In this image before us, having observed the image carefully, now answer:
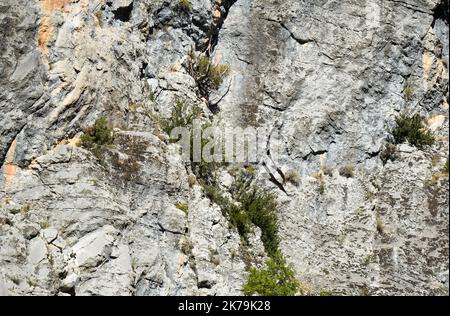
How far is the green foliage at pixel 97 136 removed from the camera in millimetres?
13758

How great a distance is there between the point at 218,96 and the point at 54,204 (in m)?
5.89

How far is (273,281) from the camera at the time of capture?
46.3ft

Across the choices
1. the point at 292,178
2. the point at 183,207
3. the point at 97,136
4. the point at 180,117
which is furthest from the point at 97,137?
the point at 292,178

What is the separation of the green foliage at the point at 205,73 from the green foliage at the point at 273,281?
473 cm

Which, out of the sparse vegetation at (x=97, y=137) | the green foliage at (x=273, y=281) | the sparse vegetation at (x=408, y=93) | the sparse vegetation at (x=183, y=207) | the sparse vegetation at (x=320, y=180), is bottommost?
the green foliage at (x=273, y=281)

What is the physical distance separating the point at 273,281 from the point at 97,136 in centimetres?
458

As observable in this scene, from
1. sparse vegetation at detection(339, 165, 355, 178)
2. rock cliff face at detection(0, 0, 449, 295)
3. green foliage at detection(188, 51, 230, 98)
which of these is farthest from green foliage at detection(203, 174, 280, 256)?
green foliage at detection(188, 51, 230, 98)

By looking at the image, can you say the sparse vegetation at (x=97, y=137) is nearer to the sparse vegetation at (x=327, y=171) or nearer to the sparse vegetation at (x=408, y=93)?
the sparse vegetation at (x=327, y=171)

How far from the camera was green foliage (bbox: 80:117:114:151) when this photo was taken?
1376 cm

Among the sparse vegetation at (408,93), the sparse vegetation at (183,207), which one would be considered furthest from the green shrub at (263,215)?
the sparse vegetation at (408,93)

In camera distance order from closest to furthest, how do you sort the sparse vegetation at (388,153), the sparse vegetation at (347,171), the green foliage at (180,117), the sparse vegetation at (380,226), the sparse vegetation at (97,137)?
the sparse vegetation at (97,137)
the green foliage at (180,117)
the sparse vegetation at (380,226)
the sparse vegetation at (347,171)
the sparse vegetation at (388,153)

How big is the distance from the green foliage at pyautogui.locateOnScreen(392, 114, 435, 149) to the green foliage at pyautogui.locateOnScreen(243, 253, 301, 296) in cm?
490

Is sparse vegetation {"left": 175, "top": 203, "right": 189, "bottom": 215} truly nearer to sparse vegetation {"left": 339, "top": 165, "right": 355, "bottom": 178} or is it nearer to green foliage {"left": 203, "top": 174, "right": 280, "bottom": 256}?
green foliage {"left": 203, "top": 174, "right": 280, "bottom": 256}

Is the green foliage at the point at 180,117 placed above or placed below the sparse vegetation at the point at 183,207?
above
